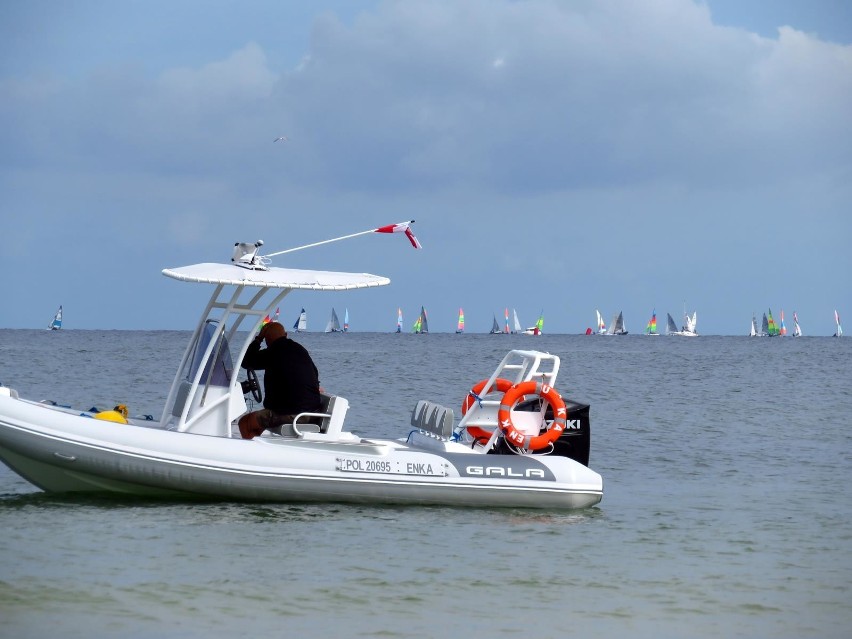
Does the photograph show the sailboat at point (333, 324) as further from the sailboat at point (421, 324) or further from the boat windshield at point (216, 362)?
the boat windshield at point (216, 362)

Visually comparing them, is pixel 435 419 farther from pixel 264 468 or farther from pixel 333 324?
pixel 333 324

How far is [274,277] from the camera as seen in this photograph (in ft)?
34.0

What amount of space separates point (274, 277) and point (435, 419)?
80.9 inches

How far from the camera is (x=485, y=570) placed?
8.76 metres

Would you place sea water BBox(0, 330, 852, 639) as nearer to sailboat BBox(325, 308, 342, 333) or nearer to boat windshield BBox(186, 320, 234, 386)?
boat windshield BBox(186, 320, 234, 386)

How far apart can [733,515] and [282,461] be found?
4.40 meters

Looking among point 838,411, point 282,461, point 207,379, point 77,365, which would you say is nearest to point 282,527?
point 282,461

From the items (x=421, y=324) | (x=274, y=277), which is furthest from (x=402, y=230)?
(x=421, y=324)

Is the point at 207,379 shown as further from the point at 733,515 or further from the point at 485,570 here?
the point at 733,515

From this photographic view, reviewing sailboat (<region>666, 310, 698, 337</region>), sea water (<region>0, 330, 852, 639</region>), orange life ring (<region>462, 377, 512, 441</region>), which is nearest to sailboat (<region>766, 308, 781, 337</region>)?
sailboat (<region>666, 310, 698, 337</region>)

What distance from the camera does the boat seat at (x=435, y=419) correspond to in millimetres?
11117

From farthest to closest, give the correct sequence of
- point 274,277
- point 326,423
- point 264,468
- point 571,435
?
point 571,435, point 326,423, point 274,277, point 264,468

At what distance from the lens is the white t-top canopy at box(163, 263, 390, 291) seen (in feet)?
32.9

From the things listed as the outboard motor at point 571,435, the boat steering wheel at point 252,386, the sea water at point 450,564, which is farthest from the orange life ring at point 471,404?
the boat steering wheel at point 252,386
